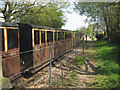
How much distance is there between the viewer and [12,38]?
5.27m

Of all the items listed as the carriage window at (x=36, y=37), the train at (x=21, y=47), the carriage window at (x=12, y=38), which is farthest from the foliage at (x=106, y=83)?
the carriage window at (x=12, y=38)

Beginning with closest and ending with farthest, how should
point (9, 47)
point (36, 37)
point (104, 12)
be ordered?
1. point (9, 47)
2. point (36, 37)
3. point (104, 12)

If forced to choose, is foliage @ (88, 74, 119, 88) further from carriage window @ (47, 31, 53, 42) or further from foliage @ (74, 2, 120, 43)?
foliage @ (74, 2, 120, 43)

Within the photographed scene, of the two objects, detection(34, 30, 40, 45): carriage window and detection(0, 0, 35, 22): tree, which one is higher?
detection(0, 0, 35, 22): tree

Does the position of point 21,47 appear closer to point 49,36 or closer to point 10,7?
point 49,36

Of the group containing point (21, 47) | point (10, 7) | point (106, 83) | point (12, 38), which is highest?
Answer: point (10, 7)

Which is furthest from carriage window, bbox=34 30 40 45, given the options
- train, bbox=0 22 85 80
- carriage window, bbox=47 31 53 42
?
carriage window, bbox=47 31 53 42

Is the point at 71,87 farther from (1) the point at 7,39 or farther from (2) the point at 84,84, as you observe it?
(1) the point at 7,39

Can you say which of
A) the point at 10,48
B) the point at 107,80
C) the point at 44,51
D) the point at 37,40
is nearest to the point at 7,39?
the point at 10,48

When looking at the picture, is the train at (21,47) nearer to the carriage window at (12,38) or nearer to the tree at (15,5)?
the carriage window at (12,38)

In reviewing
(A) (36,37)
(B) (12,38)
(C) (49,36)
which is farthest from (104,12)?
(B) (12,38)

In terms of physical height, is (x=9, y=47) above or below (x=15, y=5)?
below

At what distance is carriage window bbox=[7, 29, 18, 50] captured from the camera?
509 centimetres

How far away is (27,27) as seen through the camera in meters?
6.14
